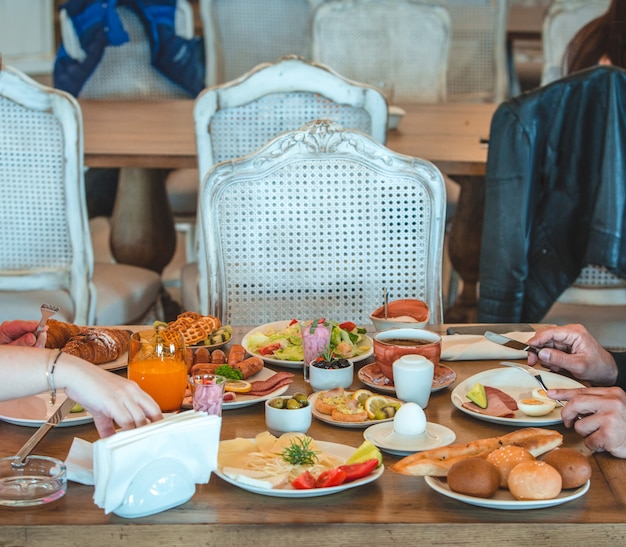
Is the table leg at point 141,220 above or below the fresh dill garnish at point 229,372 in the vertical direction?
below

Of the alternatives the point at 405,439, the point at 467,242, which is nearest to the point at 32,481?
the point at 405,439

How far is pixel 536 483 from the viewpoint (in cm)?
103

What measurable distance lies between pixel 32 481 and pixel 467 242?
2581 mm

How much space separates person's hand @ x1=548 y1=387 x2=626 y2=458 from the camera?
1169mm

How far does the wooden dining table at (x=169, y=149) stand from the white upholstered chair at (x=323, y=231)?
30.3 inches

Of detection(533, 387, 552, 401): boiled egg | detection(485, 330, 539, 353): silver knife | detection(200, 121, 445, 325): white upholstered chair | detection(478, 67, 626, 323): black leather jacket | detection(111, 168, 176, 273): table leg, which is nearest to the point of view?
detection(533, 387, 552, 401): boiled egg

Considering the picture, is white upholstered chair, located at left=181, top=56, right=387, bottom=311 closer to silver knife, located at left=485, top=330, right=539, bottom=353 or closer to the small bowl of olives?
silver knife, located at left=485, top=330, right=539, bottom=353

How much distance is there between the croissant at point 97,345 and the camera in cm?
150

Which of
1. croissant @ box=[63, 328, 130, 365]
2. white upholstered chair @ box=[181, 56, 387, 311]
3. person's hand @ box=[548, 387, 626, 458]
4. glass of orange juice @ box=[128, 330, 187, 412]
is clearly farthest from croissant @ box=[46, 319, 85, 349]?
white upholstered chair @ box=[181, 56, 387, 311]

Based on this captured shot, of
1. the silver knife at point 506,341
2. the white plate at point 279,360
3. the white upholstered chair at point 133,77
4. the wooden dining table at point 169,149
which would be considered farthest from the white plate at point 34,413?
the white upholstered chair at point 133,77

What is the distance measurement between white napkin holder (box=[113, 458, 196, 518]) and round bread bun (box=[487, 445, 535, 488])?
36 centimetres

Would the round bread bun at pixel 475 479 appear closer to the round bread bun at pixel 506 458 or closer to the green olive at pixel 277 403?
the round bread bun at pixel 506 458

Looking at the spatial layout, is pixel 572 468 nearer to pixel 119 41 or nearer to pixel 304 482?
pixel 304 482

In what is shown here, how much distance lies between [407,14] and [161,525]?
3.41 metres
